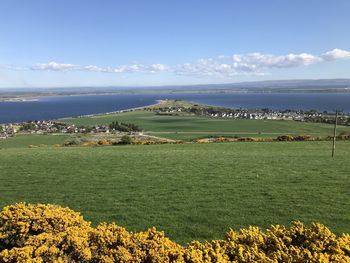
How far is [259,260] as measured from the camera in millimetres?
7086

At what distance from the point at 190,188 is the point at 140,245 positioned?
8.72m

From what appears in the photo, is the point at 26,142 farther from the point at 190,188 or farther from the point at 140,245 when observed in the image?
the point at 140,245

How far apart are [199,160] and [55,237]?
15.9 metres

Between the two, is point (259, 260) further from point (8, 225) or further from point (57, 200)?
point (57, 200)

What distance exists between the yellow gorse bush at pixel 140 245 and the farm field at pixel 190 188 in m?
3.28

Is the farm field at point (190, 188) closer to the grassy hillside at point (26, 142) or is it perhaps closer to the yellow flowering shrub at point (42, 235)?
the yellow flowering shrub at point (42, 235)

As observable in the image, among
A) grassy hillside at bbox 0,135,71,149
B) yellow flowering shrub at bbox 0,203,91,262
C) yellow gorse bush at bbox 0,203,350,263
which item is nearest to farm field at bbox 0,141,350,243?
yellow gorse bush at bbox 0,203,350,263

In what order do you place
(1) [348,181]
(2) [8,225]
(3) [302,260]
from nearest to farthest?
(3) [302,260], (2) [8,225], (1) [348,181]

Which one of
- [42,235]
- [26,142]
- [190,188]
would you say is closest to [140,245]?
[42,235]

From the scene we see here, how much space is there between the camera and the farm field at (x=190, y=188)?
12.6 metres

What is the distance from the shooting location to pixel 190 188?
16.3 m

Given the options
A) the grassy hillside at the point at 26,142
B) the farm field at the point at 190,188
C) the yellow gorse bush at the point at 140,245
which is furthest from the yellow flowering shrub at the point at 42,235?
the grassy hillside at the point at 26,142

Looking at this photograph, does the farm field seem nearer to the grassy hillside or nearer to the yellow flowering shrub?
the yellow flowering shrub

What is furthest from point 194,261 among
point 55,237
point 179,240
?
point 179,240
